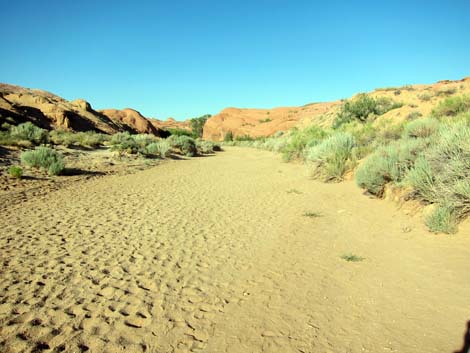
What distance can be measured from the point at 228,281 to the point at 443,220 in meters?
3.60

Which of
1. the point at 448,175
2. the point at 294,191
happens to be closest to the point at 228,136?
the point at 294,191

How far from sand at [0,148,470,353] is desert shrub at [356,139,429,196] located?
0.58 meters

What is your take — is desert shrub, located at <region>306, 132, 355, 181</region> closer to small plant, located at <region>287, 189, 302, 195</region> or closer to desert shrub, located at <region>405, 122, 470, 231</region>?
small plant, located at <region>287, 189, 302, 195</region>

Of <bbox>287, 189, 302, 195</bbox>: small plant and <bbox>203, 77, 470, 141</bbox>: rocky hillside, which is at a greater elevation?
<bbox>203, 77, 470, 141</bbox>: rocky hillside

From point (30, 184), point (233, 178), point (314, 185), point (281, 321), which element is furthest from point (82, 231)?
point (233, 178)

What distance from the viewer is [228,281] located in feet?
13.9

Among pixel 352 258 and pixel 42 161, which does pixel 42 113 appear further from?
pixel 352 258

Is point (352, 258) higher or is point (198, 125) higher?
point (198, 125)

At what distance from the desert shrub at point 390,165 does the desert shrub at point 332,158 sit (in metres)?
2.39

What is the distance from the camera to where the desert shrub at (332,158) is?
10.9 meters

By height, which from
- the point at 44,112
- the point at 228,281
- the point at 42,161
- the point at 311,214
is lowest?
the point at 228,281

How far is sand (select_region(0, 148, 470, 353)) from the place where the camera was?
2.98 m

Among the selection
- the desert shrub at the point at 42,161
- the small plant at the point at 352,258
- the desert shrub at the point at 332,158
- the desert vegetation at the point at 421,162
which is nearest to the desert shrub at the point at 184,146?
the desert shrub at the point at 42,161

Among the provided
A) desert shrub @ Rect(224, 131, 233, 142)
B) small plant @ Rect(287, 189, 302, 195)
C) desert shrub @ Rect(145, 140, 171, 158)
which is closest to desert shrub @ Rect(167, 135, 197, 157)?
desert shrub @ Rect(145, 140, 171, 158)
